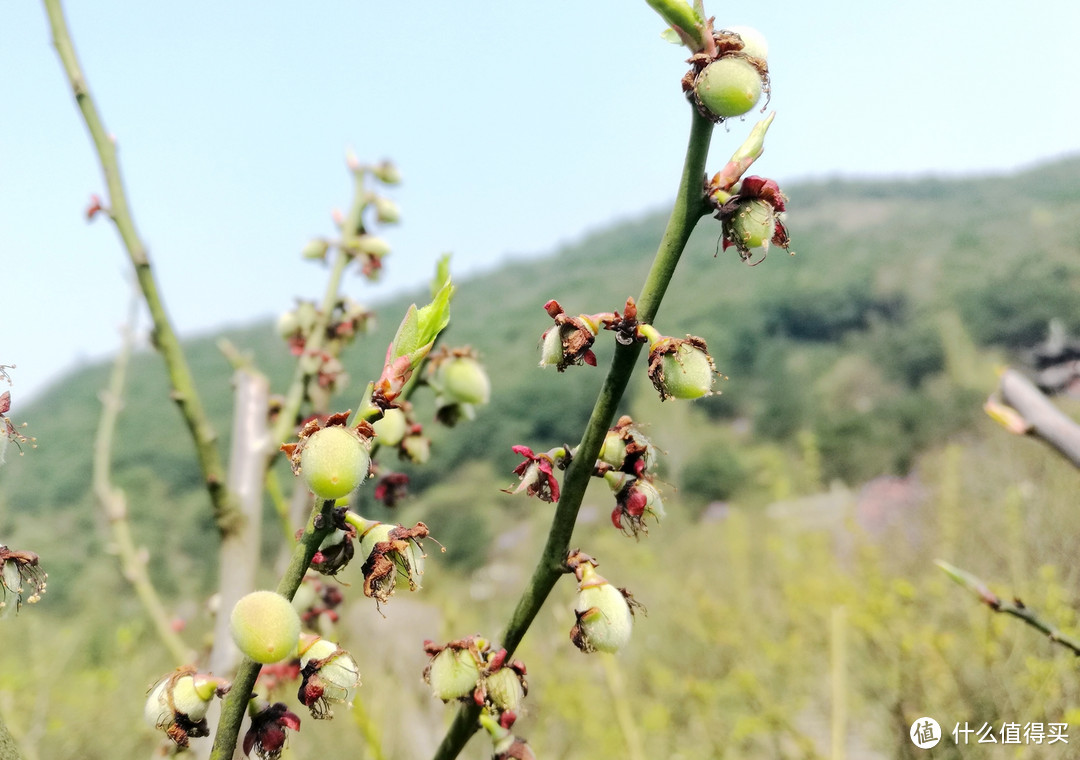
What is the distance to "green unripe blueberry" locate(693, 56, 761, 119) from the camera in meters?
0.60

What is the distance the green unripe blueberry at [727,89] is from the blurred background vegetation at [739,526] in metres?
0.27

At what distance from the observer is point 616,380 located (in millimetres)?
632

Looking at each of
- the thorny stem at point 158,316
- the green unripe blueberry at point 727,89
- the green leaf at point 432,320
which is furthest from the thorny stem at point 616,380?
the thorny stem at point 158,316

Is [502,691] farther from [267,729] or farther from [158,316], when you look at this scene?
[158,316]

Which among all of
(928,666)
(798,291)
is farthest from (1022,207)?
(928,666)

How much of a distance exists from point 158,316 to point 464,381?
532 millimetres

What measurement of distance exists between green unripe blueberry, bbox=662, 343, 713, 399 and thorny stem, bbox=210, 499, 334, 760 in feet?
1.01

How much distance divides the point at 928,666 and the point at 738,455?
2162 centimetres

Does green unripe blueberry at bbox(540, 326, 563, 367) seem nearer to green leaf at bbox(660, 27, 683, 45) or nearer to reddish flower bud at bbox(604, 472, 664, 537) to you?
reddish flower bud at bbox(604, 472, 664, 537)

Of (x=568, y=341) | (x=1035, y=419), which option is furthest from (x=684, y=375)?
(x=1035, y=419)

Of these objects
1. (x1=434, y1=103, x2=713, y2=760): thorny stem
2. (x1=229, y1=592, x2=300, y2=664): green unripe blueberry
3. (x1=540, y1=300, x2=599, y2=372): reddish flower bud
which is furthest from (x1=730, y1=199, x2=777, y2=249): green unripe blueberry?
(x1=229, y1=592, x2=300, y2=664): green unripe blueberry

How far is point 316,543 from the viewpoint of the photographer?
598 mm

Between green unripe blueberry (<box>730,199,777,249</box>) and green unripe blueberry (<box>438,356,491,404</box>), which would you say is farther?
green unripe blueberry (<box>438,356,491,404</box>)

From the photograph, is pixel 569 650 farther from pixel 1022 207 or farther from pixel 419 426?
pixel 1022 207
